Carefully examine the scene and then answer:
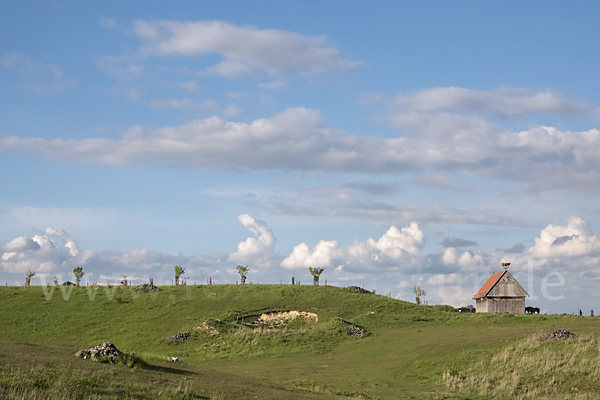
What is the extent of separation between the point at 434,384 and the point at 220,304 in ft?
159

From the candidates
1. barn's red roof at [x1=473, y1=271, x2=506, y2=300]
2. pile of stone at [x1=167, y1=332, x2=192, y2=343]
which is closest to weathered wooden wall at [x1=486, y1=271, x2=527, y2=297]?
barn's red roof at [x1=473, y1=271, x2=506, y2=300]

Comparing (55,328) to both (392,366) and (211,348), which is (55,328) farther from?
(392,366)

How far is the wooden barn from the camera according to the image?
8069 centimetres

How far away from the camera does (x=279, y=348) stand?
57.1 meters

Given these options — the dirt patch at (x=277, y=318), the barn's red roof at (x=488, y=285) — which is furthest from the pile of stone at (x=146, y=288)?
the barn's red roof at (x=488, y=285)

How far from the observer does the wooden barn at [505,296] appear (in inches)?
3177

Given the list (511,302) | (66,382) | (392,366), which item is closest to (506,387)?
(392,366)

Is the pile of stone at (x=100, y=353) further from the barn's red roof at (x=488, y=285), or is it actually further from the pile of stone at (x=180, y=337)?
the barn's red roof at (x=488, y=285)

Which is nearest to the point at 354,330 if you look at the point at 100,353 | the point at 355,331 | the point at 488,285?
the point at 355,331

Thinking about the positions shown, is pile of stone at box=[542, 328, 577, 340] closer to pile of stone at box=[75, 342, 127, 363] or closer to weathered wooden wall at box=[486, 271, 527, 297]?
pile of stone at box=[75, 342, 127, 363]

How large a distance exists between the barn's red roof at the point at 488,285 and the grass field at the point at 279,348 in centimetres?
633

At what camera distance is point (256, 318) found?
73625 millimetres

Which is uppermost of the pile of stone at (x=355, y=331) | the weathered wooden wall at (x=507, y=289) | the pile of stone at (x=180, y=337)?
the weathered wooden wall at (x=507, y=289)

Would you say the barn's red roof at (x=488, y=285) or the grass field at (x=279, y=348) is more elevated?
the barn's red roof at (x=488, y=285)
